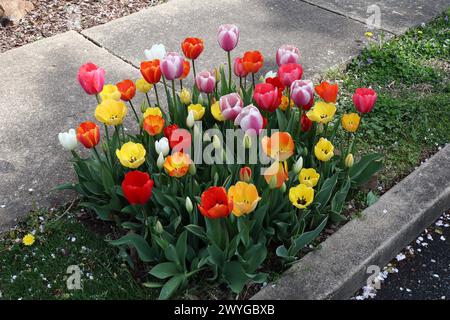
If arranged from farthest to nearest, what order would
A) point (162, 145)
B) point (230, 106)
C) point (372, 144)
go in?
point (372, 144), point (230, 106), point (162, 145)

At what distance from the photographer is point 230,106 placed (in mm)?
2391

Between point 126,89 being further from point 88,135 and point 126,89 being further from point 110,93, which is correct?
point 88,135

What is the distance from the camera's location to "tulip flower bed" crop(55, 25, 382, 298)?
2.22 metres

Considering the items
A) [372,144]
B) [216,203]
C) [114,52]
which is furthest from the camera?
[114,52]

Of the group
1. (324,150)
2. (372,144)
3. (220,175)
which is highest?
(324,150)

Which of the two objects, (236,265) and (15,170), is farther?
(15,170)

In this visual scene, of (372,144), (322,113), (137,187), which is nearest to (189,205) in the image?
(137,187)

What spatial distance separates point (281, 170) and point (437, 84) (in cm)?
202

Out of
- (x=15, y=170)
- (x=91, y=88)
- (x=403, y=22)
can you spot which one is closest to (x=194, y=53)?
(x=91, y=88)

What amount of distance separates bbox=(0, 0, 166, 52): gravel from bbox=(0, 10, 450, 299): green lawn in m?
1.82

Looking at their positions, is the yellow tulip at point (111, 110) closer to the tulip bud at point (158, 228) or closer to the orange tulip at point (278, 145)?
the tulip bud at point (158, 228)

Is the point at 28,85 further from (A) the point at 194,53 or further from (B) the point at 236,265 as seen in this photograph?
(B) the point at 236,265

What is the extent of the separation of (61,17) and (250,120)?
2.81 m

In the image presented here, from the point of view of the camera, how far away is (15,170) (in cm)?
294
